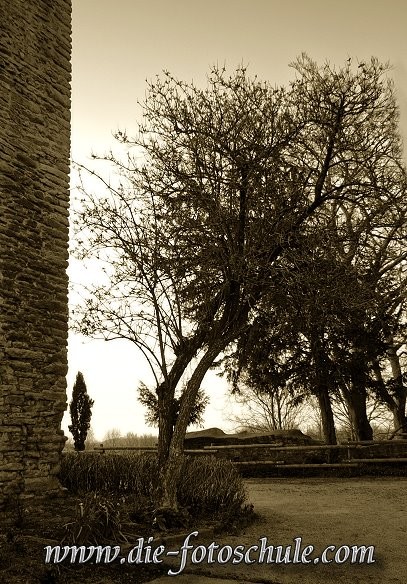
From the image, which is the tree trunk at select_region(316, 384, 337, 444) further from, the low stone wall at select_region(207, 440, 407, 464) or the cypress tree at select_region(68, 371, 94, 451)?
the cypress tree at select_region(68, 371, 94, 451)

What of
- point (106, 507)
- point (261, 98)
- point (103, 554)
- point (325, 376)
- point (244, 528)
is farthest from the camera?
point (325, 376)

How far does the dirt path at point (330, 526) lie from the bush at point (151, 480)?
2.11ft

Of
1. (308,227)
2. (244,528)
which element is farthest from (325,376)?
(244,528)

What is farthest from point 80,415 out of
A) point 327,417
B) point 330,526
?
point 330,526

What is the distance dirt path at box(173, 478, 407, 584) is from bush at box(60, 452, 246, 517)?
644 mm

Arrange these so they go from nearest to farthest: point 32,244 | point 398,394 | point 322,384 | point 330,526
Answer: point 330,526 → point 32,244 → point 322,384 → point 398,394

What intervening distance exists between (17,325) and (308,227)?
5037 mm

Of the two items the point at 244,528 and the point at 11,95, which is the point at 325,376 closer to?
the point at 244,528

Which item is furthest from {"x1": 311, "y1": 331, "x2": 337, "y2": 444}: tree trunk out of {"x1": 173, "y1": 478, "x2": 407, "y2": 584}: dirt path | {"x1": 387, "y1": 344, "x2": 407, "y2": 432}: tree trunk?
{"x1": 173, "y1": 478, "x2": 407, "y2": 584}: dirt path

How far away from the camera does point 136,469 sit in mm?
9680

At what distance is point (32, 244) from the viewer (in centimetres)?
863

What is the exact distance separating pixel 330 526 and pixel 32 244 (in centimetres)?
603

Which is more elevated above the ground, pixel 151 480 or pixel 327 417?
pixel 327 417

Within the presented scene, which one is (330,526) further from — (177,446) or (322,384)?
(322,384)
